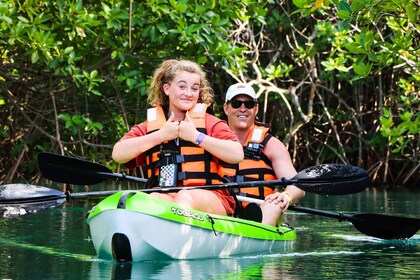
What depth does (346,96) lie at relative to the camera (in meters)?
13.4

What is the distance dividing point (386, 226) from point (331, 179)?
1.96 feet

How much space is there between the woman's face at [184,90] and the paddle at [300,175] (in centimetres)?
80

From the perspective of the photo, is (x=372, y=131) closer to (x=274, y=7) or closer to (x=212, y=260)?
(x=274, y=7)

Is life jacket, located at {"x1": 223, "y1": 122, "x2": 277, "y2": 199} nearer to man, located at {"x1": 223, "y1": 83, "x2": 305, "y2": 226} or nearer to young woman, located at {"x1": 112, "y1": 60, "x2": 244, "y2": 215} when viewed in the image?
man, located at {"x1": 223, "y1": 83, "x2": 305, "y2": 226}

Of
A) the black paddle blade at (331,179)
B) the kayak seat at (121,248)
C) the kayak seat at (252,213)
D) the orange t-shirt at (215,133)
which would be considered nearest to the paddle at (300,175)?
the black paddle blade at (331,179)

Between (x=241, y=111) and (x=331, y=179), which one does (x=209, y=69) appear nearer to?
(x=241, y=111)

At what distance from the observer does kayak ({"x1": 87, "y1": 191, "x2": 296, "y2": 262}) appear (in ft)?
18.0

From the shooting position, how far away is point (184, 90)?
608cm

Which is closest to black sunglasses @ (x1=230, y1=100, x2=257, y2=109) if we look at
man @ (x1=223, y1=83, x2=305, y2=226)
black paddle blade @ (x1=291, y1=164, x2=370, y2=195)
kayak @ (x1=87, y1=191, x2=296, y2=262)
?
man @ (x1=223, y1=83, x2=305, y2=226)

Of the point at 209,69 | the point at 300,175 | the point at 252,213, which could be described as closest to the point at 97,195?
the point at 252,213

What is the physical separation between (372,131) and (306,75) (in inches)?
44.2

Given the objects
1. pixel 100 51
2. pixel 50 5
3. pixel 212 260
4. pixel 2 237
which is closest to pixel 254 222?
pixel 212 260

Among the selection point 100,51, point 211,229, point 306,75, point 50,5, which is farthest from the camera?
point 306,75

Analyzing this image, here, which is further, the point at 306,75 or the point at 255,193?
the point at 306,75
